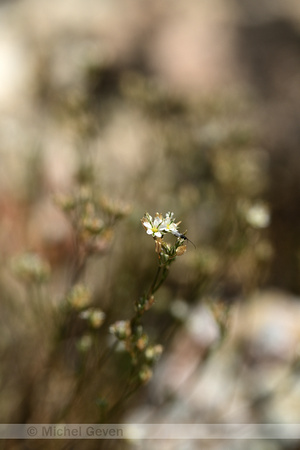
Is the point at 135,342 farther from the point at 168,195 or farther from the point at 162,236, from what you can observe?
the point at 168,195

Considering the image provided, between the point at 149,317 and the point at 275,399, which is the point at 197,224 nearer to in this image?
the point at 149,317

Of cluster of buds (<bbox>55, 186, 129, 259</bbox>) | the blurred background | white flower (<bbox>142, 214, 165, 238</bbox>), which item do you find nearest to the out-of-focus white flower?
the blurred background

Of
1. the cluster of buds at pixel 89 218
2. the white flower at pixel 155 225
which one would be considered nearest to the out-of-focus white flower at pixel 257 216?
the cluster of buds at pixel 89 218

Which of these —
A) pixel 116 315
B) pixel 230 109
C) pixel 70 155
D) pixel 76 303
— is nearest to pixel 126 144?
pixel 70 155

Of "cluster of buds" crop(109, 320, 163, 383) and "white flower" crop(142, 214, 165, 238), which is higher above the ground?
"white flower" crop(142, 214, 165, 238)

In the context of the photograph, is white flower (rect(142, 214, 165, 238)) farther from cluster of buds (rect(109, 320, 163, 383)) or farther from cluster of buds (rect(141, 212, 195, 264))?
cluster of buds (rect(109, 320, 163, 383))

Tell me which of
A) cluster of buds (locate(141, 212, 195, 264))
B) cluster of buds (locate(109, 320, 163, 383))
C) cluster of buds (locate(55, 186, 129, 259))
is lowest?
cluster of buds (locate(109, 320, 163, 383))
